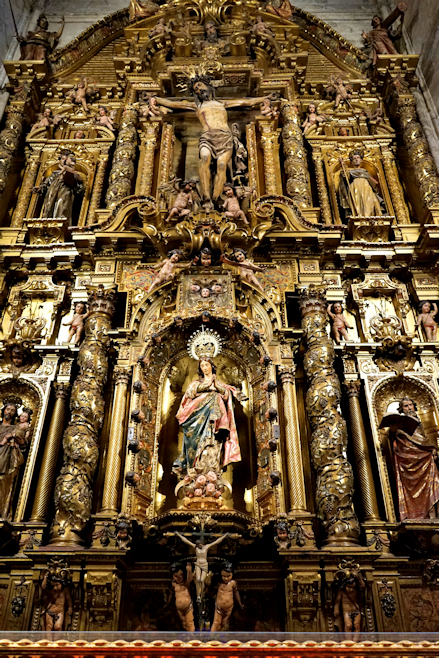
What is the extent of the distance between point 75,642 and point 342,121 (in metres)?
11.3

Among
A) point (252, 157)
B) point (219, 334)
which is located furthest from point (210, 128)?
point (219, 334)

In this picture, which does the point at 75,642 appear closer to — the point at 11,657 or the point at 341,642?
the point at 11,657

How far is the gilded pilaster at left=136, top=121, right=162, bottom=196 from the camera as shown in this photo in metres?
11.5

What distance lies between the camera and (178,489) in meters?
8.02

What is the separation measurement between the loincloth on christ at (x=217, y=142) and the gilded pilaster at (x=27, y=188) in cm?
324

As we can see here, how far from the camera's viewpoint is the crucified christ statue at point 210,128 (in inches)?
434

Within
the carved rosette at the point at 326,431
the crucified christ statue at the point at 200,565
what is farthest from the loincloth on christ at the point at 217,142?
the crucified christ statue at the point at 200,565

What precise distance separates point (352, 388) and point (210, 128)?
18.9 ft

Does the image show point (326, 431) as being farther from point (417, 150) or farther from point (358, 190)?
point (417, 150)

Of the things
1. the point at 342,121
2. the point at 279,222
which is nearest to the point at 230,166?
the point at 279,222

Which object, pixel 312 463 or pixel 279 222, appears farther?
pixel 279 222

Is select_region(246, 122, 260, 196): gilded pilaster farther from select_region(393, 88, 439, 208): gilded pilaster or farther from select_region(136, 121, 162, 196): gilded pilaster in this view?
select_region(393, 88, 439, 208): gilded pilaster

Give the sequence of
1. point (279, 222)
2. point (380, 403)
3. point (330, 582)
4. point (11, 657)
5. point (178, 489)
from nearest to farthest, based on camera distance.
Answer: point (11, 657)
point (330, 582)
point (178, 489)
point (380, 403)
point (279, 222)

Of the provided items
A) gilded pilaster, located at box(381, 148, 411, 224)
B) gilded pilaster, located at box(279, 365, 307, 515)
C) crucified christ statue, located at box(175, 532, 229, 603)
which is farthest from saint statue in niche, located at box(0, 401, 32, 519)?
gilded pilaster, located at box(381, 148, 411, 224)
